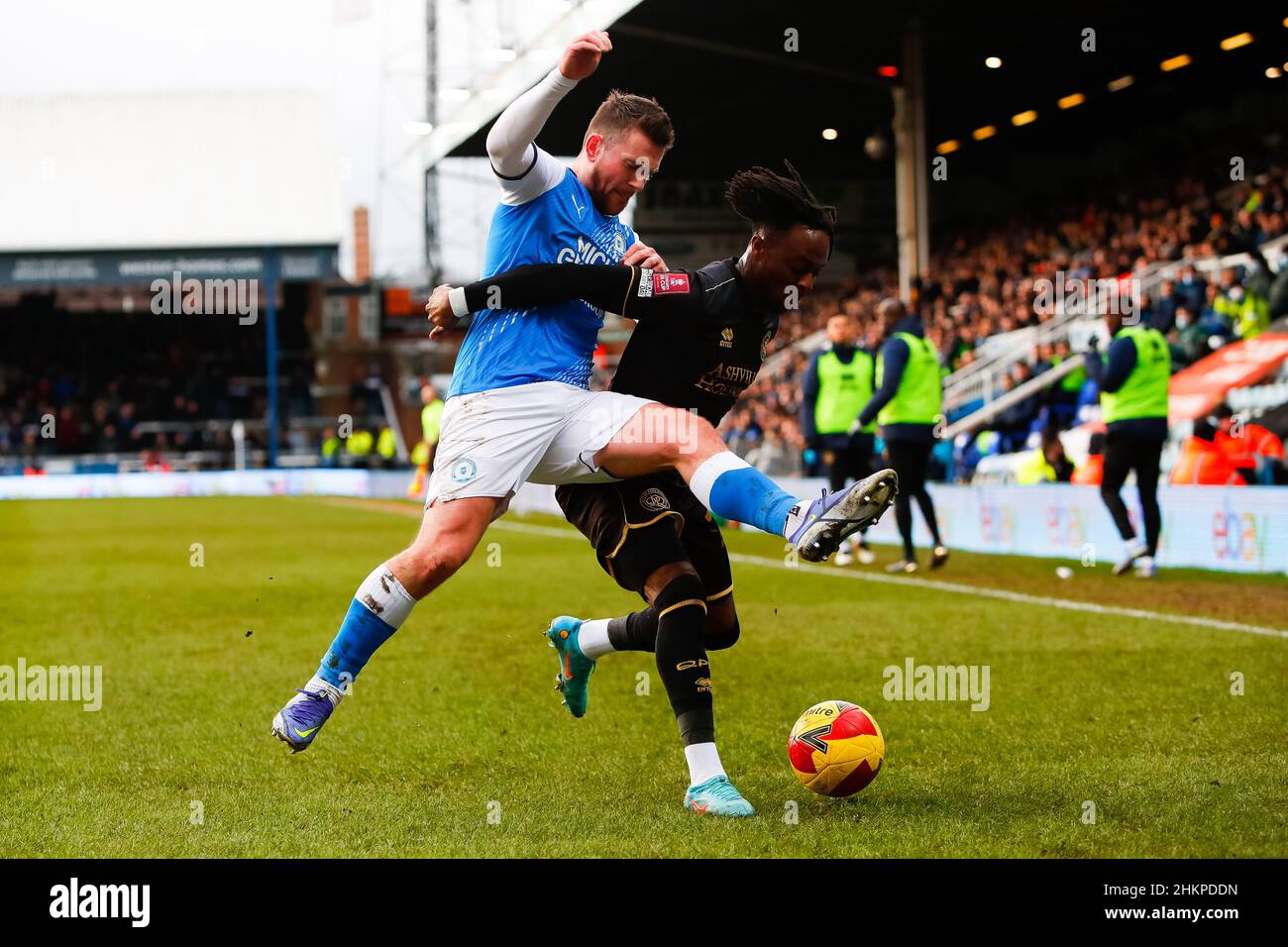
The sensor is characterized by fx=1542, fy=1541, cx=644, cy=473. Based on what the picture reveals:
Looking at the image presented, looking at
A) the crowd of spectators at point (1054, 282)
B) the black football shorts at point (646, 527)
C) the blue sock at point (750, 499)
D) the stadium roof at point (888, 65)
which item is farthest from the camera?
the stadium roof at point (888, 65)

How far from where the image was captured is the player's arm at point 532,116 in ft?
14.8

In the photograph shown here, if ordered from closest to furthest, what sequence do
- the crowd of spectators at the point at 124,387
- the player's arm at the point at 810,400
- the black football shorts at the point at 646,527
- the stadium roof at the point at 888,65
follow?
the black football shorts at the point at 646,527
the player's arm at the point at 810,400
the stadium roof at the point at 888,65
the crowd of spectators at the point at 124,387

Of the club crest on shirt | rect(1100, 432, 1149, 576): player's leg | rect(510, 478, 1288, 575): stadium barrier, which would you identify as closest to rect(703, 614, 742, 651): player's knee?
the club crest on shirt

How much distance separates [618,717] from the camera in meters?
6.20

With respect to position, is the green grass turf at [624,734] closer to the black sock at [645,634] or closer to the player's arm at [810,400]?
the black sock at [645,634]

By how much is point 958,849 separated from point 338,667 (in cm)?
194

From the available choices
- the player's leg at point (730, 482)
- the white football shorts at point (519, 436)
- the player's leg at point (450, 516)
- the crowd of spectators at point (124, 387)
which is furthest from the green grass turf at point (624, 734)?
the crowd of spectators at point (124, 387)

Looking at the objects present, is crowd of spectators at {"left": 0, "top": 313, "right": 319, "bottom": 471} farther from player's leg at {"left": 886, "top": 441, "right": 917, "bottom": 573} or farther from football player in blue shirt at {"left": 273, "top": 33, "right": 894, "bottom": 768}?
football player in blue shirt at {"left": 273, "top": 33, "right": 894, "bottom": 768}

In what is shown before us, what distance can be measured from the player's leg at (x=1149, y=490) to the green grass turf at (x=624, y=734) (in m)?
0.38

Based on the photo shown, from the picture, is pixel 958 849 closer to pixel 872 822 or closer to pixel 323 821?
pixel 872 822

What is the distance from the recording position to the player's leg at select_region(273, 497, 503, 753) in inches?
181

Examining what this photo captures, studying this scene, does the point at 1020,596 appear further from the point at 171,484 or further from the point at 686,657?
the point at 171,484

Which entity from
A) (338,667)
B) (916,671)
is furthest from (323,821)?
(916,671)

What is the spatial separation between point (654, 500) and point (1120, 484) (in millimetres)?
7729
